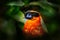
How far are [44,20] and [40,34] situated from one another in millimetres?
87

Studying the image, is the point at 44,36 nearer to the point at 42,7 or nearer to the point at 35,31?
the point at 35,31

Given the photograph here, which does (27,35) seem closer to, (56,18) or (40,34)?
(40,34)

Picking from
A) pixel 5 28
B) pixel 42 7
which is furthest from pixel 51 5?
pixel 5 28

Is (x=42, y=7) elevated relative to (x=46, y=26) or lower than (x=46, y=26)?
elevated

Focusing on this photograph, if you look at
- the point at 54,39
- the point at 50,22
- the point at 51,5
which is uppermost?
the point at 51,5

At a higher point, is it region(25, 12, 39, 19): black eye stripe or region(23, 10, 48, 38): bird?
region(25, 12, 39, 19): black eye stripe

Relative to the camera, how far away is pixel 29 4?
3.62 feet

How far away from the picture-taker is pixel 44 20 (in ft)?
3.58

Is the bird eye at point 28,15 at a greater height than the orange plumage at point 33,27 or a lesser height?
greater

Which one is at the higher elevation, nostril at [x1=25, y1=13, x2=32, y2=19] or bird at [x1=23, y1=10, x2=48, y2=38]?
nostril at [x1=25, y1=13, x2=32, y2=19]

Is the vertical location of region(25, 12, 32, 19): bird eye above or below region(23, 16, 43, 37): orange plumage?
above

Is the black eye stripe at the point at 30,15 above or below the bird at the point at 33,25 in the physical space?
above

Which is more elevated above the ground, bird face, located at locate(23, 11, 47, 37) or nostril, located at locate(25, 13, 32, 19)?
nostril, located at locate(25, 13, 32, 19)

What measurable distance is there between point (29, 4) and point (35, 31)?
0.55 feet
